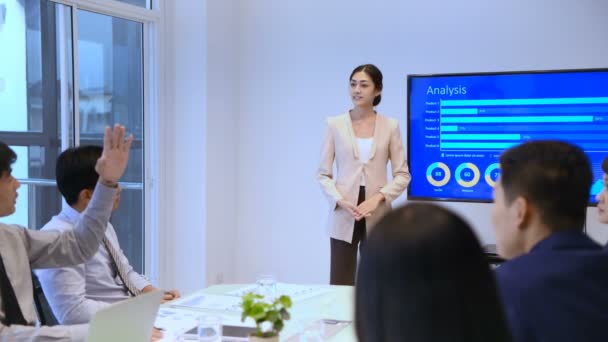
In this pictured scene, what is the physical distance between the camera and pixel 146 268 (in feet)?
15.7

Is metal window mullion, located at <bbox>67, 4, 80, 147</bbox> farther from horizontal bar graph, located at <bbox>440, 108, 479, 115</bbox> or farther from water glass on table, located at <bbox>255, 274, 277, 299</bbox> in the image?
horizontal bar graph, located at <bbox>440, 108, 479, 115</bbox>

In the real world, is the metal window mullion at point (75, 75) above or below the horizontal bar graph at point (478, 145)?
above

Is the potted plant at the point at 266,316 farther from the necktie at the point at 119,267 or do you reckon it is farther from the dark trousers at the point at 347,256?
the dark trousers at the point at 347,256

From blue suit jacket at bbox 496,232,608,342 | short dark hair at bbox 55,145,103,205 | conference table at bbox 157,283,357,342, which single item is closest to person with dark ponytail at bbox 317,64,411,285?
conference table at bbox 157,283,357,342

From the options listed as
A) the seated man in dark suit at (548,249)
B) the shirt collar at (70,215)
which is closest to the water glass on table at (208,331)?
the shirt collar at (70,215)

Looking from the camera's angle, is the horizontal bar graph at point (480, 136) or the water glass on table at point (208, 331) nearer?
the water glass on table at point (208, 331)

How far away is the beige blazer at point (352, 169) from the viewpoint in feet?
12.5

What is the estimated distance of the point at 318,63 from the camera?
15.9ft

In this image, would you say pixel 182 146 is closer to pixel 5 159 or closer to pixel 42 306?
pixel 42 306

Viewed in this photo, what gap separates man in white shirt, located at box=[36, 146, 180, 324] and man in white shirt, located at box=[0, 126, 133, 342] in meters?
0.11

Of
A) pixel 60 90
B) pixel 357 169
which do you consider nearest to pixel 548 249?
pixel 357 169

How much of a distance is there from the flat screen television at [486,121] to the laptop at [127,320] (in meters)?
2.80

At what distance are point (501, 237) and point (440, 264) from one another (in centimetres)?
88

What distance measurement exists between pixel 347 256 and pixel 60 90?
2105 millimetres
